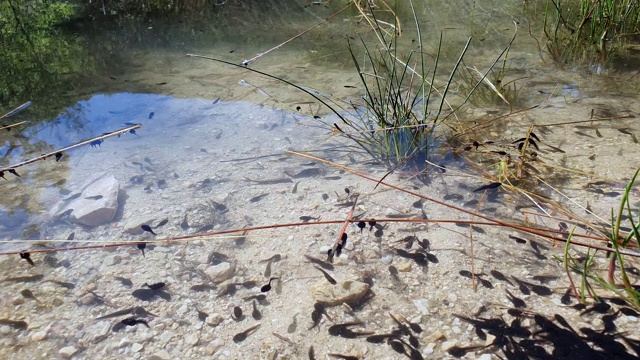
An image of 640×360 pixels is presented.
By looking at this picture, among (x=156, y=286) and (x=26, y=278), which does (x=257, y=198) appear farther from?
(x=26, y=278)

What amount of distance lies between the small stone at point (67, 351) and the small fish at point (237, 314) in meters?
0.74

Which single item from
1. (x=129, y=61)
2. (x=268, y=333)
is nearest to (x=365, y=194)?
(x=268, y=333)

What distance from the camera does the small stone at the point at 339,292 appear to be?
239 centimetres

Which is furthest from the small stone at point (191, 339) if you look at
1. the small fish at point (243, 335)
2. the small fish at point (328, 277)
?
the small fish at point (328, 277)

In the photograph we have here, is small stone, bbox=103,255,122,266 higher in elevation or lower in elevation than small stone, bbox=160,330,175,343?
higher

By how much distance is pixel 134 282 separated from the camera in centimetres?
263

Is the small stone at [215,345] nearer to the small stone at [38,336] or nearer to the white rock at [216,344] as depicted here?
the white rock at [216,344]

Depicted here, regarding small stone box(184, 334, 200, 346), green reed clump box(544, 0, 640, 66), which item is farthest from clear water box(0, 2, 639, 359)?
green reed clump box(544, 0, 640, 66)

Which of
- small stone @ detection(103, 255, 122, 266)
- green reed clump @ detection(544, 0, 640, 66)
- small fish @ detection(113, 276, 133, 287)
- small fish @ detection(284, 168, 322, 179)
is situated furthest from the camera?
green reed clump @ detection(544, 0, 640, 66)

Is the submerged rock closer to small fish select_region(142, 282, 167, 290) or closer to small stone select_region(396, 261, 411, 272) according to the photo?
small fish select_region(142, 282, 167, 290)

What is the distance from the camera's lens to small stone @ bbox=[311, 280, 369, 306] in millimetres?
2389

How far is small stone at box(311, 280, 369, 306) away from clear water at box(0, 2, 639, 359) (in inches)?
1.2

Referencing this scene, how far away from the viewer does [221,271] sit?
2.65m

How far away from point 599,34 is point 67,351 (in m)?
5.41
